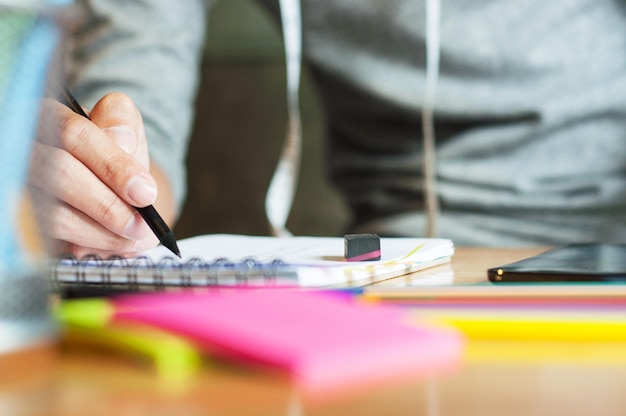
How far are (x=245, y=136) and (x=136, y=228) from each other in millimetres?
975

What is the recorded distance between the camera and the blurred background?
1.39 m

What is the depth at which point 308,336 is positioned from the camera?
0.18 meters

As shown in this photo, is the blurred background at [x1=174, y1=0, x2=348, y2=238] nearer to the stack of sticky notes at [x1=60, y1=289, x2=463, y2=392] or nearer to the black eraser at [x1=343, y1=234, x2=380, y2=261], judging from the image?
the black eraser at [x1=343, y1=234, x2=380, y2=261]

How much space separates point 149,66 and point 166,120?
0.24 ft

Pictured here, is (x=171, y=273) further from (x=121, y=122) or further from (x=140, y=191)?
(x=121, y=122)

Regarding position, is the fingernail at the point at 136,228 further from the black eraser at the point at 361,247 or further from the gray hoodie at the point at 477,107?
the gray hoodie at the point at 477,107

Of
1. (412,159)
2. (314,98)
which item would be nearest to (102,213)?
(412,159)

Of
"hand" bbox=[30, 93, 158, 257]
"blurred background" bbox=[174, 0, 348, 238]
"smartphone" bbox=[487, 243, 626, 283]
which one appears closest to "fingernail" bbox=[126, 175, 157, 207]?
"hand" bbox=[30, 93, 158, 257]

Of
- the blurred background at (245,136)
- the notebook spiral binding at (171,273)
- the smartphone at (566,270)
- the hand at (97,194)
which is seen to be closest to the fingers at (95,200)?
the hand at (97,194)

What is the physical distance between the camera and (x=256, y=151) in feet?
4.75

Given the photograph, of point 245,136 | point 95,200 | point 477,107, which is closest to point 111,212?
point 95,200

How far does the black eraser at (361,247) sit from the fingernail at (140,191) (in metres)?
0.14

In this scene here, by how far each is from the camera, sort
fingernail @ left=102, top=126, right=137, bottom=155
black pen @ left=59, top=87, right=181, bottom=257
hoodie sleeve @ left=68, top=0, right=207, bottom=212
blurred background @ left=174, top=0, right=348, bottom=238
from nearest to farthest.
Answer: black pen @ left=59, top=87, right=181, bottom=257, fingernail @ left=102, top=126, right=137, bottom=155, hoodie sleeve @ left=68, top=0, right=207, bottom=212, blurred background @ left=174, top=0, right=348, bottom=238

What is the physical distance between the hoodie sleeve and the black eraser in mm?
392
